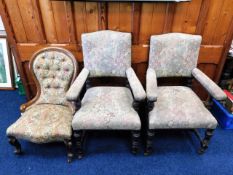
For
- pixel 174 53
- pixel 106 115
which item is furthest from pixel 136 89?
pixel 174 53

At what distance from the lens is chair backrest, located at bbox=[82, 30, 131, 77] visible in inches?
66.1

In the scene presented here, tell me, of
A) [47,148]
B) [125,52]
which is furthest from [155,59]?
[47,148]

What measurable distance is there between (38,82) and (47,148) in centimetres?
63

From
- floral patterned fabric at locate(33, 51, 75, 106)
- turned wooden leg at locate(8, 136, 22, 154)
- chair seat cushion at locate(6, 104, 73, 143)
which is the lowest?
turned wooden leg at locate(8, 136, 22, 154)

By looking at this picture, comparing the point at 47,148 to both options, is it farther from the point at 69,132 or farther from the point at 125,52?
the point at 125,52

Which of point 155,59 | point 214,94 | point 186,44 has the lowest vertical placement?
point 214,94

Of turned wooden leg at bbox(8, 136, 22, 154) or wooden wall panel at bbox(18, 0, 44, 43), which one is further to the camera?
wooden wall panel at bbox(18, 0, 44, 43)

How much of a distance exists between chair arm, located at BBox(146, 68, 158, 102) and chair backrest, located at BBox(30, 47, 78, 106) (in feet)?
2.28

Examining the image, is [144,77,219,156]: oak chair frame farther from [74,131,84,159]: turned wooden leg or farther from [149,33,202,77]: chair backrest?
[74,131,84,159]: turned wooden leg

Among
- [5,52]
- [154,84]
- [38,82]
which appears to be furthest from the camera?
[5,52]

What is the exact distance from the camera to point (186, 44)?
1.70m

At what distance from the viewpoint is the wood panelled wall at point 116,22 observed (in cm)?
167

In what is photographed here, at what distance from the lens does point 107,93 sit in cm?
169

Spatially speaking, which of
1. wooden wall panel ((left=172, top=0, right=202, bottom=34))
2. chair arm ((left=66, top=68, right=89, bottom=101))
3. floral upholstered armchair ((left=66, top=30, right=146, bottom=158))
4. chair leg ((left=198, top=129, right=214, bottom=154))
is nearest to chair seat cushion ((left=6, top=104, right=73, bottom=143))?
floral upholstered armchair ((left=66, top=30, right=146, bottom=158))
